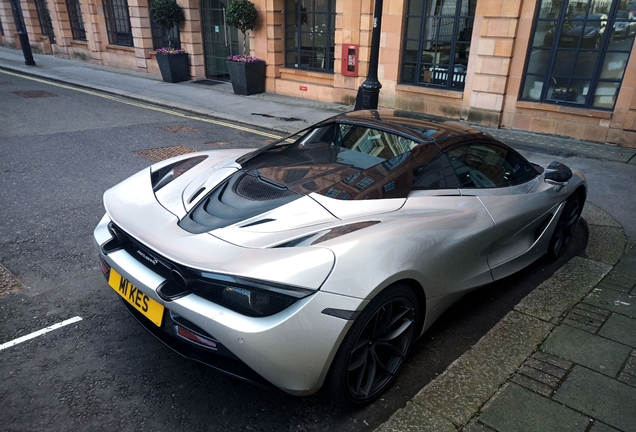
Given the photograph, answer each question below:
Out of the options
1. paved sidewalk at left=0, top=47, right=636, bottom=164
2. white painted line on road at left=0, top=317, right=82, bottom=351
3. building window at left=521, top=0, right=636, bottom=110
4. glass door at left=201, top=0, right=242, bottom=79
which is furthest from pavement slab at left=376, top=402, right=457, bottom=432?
glass door at left=201, top=0, right=242, bottom=79

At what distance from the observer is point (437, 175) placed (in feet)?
10.1

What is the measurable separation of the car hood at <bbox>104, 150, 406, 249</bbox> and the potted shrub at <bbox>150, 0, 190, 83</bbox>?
13.2 m

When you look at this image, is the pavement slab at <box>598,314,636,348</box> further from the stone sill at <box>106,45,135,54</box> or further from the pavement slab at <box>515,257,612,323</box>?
the stone sill at <box>106,45,135,54</box>

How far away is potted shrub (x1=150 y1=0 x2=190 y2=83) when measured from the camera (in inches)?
587

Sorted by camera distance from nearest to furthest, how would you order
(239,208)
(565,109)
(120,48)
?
(239,208) < (565,109) < (120,48)

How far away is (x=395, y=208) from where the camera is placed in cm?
277

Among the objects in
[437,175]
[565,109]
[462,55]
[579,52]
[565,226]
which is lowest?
[565,226]

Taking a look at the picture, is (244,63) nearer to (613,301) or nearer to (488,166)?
(488,166)

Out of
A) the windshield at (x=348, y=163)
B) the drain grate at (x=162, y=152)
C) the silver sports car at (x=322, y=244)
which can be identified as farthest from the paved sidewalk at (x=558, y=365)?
the drain grate at (x=162, y=152)

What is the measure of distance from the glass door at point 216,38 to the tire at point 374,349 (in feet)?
48.4

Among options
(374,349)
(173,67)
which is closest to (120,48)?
(173,67)

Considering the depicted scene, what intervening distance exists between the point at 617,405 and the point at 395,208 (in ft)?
5.29

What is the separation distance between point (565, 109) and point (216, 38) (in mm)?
11290

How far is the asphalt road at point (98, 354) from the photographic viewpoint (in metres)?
2.49
